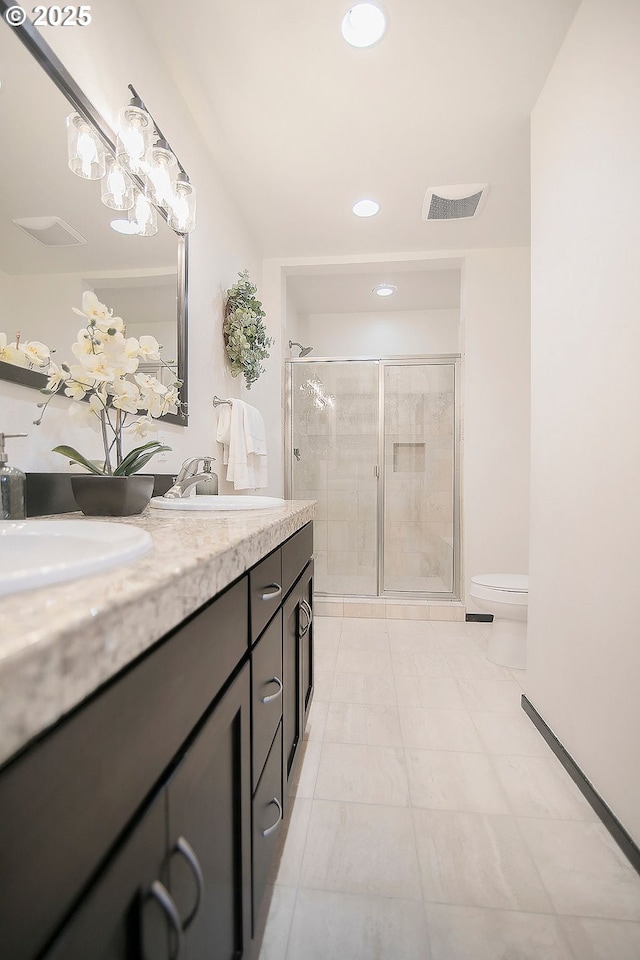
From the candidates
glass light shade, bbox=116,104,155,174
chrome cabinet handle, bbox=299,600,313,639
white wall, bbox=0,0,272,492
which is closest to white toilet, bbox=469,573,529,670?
chrome cabinet handle, bbox=299,600,313,639

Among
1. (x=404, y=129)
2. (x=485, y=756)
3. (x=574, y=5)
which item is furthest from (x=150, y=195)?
(x=485, y=756)

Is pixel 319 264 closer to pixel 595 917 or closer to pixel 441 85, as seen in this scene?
pixel 441 85

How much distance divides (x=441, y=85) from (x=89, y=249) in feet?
4.96

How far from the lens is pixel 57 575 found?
1.25 feet

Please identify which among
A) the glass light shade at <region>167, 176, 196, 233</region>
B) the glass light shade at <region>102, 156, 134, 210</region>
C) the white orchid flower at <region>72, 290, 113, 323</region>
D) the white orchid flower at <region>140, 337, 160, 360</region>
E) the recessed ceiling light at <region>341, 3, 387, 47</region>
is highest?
the recessed ceiling light at <region>341, 3, 387, 47</region>

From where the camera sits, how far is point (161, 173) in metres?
1.54

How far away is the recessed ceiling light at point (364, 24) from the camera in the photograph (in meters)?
1.48

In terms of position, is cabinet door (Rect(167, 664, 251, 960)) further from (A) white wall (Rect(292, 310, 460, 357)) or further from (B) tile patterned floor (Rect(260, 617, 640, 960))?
(A) white wall (Rect(292, 310, 460, 357))

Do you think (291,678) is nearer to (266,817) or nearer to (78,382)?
(266,817)

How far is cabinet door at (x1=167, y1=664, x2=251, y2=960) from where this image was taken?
1.55ft

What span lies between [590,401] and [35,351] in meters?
1.49

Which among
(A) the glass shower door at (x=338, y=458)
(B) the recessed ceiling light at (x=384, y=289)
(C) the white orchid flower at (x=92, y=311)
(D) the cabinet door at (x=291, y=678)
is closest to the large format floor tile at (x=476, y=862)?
(D) the cabinet door at (x=291, y=678)

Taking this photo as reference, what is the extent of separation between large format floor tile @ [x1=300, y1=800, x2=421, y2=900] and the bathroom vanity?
0.41 meters

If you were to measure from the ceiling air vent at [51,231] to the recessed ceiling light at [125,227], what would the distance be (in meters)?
0.19
